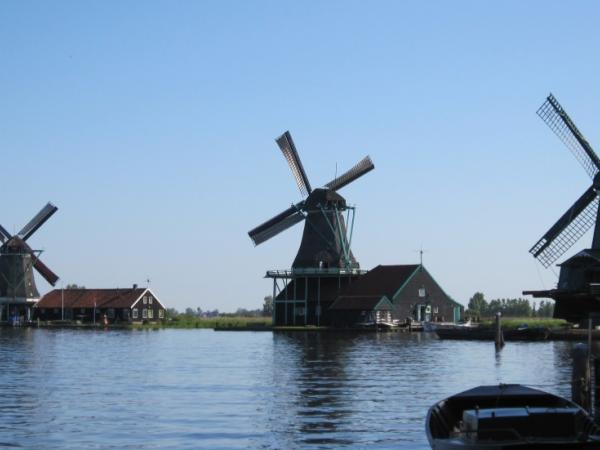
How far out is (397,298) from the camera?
106 meters

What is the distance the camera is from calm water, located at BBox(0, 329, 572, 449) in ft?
97.3

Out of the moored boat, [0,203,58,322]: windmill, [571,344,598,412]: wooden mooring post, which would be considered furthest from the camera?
[0,203,58,322]: windmill

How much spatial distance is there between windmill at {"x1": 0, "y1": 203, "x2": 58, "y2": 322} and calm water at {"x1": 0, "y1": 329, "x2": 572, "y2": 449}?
60.7 meters

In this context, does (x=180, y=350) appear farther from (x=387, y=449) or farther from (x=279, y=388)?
(x=387, y=449)

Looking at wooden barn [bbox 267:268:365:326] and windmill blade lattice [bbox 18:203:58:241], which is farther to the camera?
windmill blade lattice [bbox 18:203:58:241]

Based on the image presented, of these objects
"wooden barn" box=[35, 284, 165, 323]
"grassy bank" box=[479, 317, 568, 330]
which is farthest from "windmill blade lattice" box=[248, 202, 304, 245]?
"wooden barn" box=[35, 284, 165, 323]

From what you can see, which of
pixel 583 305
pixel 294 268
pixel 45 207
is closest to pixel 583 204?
pixel 583 305

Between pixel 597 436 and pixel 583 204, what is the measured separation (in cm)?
5528

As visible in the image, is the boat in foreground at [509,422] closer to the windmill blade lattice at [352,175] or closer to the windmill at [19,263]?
the windmill blade lattice at [352,175]

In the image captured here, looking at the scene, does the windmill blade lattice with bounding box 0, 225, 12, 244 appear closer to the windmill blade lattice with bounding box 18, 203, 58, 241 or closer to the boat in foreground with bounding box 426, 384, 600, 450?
the windmill blade lattice with bounding box 18, 203, 58, 241

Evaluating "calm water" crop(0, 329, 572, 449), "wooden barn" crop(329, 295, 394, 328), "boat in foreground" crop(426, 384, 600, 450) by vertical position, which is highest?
"wooden barn" crop(329, 295, 394, 328)

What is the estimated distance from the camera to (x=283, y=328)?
106500mm

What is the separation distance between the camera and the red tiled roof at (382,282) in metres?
106

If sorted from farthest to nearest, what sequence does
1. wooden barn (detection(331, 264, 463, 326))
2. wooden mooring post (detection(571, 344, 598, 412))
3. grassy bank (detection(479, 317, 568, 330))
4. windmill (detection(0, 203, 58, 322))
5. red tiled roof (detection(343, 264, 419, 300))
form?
windmill (detection(0, 203, 58, 322))
red tiled roof (detection(343, 264, 419, 300))
grassy bank (detection(479, 317, 568, 330))
wooden barn (detection(331, 264, 463, 326))
wooden mooring post (detection(571, 344, 598, 412))
